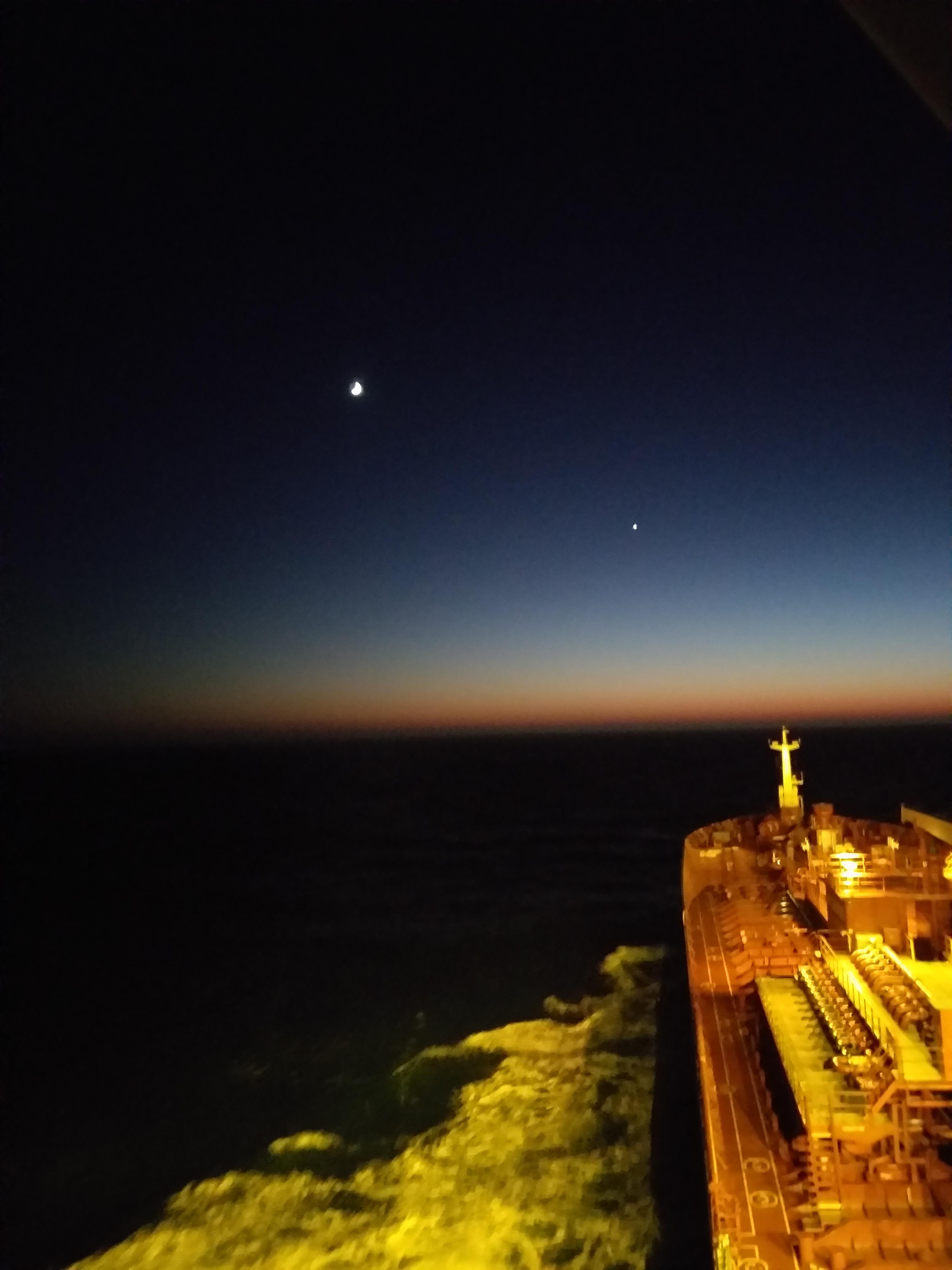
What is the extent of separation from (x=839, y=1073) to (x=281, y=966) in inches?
1071

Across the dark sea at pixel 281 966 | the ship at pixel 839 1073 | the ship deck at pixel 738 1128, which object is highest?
the ship at pixel 839 1073

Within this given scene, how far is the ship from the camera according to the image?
8.31m

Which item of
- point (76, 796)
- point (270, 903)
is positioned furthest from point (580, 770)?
point (270, 903)

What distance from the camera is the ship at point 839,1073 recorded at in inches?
327

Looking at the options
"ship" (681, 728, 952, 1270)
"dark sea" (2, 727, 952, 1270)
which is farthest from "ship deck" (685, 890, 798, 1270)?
"dark sea" (2, 727, 952, 1270)

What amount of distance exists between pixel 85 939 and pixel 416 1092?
26248mm

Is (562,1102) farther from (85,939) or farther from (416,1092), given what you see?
(85,939)

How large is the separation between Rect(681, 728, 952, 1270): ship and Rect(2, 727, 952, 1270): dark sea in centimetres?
386

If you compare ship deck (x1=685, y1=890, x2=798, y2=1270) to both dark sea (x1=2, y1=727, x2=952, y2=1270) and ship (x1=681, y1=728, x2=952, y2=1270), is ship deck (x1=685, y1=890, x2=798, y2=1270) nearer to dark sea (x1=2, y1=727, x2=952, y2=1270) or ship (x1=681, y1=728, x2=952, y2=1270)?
ship (x1=681, y1=728, x2=952, y2=1270)

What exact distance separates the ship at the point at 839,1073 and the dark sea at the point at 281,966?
3.86 m

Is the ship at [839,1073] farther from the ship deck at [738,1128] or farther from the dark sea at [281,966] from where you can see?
the dark sea at [281,966]

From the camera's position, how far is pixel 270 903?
144 feet

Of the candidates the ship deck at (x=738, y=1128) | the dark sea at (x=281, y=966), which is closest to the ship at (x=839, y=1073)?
the ship deck at (x=738, y=1128)

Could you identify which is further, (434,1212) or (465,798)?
(465,798)
